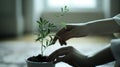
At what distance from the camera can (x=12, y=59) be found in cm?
194

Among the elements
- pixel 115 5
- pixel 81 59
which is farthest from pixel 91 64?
pixel 115 5

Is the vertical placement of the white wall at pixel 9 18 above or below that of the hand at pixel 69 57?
below

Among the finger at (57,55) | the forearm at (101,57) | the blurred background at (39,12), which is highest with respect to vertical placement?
the finger at (57,55)

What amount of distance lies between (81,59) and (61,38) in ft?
0.39

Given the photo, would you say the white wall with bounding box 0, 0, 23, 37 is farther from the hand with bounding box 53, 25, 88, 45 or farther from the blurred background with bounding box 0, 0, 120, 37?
the hand with bounding box 53, 25, 88, 45

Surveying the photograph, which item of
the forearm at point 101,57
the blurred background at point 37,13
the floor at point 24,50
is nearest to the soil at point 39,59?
the forearm at point 101,57

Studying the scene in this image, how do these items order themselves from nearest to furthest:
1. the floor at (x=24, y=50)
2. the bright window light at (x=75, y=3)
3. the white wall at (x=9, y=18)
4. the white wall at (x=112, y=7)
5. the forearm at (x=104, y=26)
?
the forearm at (x=104, y=26) < the floor at (x=24, y=50) < the white wall at (x=9, y=18) < the white wall at (x=112, y=7) < the bright window light at (x=75, y=3)

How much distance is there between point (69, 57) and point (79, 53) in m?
0.07

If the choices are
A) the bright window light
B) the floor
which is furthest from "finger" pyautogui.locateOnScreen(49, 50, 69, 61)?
the bright window light

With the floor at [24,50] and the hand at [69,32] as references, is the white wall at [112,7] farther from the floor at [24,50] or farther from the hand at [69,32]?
the hand at [69,32]

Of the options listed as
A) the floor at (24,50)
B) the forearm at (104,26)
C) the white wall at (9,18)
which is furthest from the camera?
the white wall at (9,18)

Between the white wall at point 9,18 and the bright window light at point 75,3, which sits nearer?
the white wall at point 9,18

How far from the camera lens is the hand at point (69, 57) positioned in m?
0.96

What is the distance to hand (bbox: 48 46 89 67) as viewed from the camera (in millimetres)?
965
